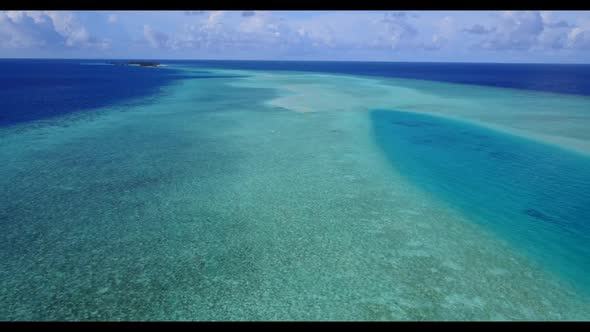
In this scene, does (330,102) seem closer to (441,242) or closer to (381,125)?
(381,125)

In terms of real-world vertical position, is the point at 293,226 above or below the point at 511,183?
below

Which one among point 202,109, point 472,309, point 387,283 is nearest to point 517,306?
point 472,309

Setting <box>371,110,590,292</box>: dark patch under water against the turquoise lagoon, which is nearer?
the turquoise lagoon

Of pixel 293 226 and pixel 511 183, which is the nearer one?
pixel 293 226

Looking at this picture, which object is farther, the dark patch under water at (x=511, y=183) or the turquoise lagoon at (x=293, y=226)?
the dark patch under water at (x=511, y=183)
